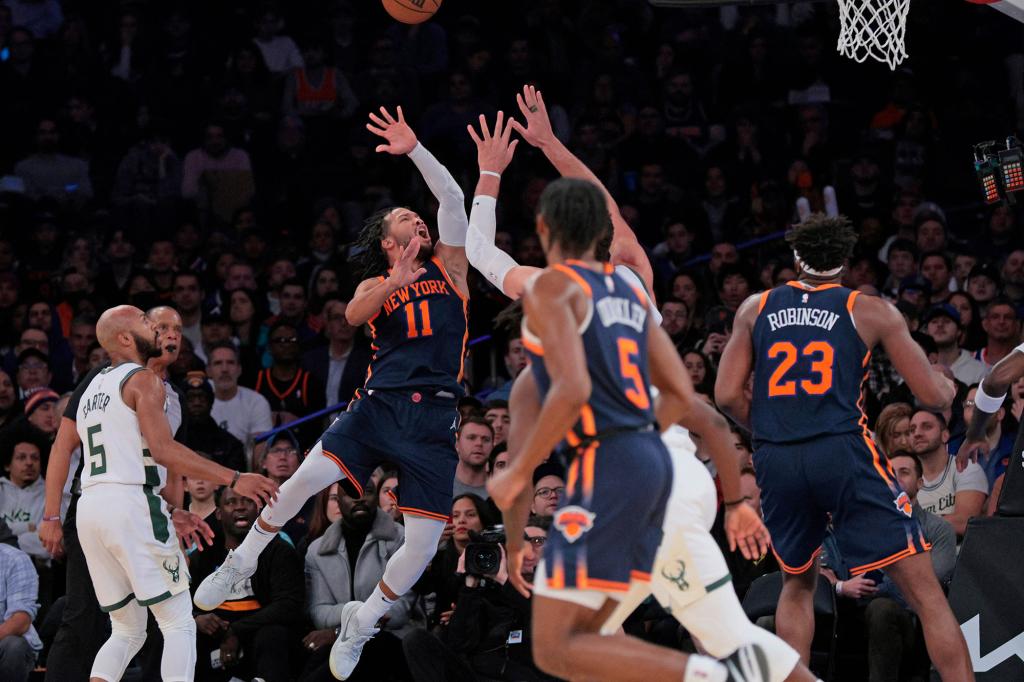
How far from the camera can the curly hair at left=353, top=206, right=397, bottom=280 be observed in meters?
8.38

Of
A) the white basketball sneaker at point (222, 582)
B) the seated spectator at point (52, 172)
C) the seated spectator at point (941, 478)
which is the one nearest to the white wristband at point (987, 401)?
the seated spectator at point (941, 478)

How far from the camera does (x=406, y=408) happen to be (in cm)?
814

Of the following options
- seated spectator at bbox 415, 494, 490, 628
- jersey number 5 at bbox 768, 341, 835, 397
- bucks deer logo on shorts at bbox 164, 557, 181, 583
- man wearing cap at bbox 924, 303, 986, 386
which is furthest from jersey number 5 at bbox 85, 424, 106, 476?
man wearing cap at bbox 924, 303, 986, 386

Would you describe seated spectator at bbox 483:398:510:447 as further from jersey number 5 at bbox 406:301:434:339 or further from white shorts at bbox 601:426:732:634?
white shorts at bbox 601:426:732:634

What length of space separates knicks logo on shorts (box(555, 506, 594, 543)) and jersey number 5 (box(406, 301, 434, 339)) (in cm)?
305

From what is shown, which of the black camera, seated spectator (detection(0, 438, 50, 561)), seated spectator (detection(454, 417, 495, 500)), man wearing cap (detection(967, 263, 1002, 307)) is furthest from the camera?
man wearing cap (detection(967, 263, 1002, 307))

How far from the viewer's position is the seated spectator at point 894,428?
9.84 metres

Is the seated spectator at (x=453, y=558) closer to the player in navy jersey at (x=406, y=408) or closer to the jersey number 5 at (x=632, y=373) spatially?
the player in navy jersey at (x=406, y=408)

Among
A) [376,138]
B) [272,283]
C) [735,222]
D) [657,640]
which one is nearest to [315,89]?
[376,138]

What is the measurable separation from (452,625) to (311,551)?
122 centimetres

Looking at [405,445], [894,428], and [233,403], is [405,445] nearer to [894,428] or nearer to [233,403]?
[894,428]

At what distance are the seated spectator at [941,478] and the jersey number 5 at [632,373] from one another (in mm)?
4837

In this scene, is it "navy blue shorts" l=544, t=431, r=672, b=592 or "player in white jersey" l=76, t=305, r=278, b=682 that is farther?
"player in white jersey" l=76, t=305, r=278, b=682

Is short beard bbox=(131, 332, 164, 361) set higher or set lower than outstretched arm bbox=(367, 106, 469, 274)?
lower
